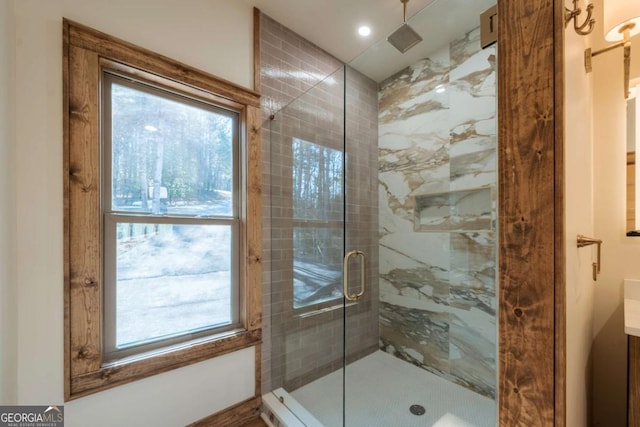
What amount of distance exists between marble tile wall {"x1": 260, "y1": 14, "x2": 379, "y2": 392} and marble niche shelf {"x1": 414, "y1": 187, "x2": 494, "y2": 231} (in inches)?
17.7

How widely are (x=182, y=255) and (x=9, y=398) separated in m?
0.93

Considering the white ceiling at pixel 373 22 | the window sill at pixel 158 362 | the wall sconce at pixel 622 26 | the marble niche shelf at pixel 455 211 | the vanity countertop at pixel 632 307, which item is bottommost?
the window sill at pixel 158 362

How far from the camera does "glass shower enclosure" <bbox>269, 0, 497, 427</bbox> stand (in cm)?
195

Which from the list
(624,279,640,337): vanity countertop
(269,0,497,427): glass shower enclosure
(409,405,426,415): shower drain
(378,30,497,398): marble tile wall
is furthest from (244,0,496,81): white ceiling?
(409,405,426,415): shower drain

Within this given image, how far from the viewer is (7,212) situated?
3.86 feet

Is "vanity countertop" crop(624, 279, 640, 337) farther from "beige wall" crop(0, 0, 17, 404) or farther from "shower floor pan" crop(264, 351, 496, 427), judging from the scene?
"beige wall" crop(0, 0, 17, 404)

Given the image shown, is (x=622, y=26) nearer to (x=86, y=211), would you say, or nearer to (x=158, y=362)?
(x=86, y=211)

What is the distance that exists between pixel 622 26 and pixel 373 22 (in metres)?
1.52

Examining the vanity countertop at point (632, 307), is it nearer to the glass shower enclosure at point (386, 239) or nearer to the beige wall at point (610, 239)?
the beige wall at point (610, 239)

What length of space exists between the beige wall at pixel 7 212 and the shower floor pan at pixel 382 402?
4.67 ft

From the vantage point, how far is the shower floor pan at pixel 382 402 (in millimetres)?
1788

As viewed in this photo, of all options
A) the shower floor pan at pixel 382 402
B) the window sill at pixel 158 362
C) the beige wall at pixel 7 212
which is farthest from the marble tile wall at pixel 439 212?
the beige wall at pixel 7 212

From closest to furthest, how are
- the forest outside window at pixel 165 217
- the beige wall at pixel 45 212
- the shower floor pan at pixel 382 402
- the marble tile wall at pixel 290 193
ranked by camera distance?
the beige wall at pixel 45 212 → the forest outside window at pixel 165 217 → the shower floor pan at pixel 382 402 → the marble tile wall at pixel 290 193

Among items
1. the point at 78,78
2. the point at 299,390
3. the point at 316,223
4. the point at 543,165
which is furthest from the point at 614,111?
the point at 78,78
